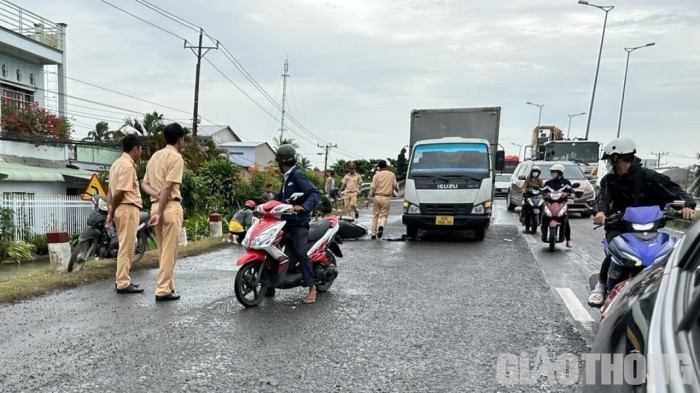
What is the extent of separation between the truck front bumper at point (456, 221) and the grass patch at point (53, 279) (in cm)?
527

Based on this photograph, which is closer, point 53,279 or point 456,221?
point 53,279

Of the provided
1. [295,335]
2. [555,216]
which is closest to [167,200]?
[295,335]

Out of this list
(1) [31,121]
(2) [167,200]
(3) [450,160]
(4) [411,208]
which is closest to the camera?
(2) [167,200]

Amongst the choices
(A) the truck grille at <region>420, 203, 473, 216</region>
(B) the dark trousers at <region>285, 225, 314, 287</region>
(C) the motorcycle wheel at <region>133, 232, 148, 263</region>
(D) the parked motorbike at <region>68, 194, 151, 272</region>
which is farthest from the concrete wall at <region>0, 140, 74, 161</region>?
(B) the dark trousers at <region>285, 225, 314, 287</region>

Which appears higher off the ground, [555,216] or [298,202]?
[298,202]

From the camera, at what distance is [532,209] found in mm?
12062

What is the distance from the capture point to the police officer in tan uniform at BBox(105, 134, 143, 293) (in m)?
6.27

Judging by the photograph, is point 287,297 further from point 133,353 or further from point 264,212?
point 133,353

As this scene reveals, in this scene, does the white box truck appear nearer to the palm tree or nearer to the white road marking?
the white road marking

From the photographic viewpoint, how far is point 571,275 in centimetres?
751

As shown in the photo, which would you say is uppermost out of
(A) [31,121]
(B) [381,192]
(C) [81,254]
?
(A) [31,121]

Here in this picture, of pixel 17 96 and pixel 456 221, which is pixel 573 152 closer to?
pixel 456 221

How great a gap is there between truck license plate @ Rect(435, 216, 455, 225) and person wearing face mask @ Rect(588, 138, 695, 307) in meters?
5.83

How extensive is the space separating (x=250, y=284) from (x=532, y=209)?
8.32 meters
